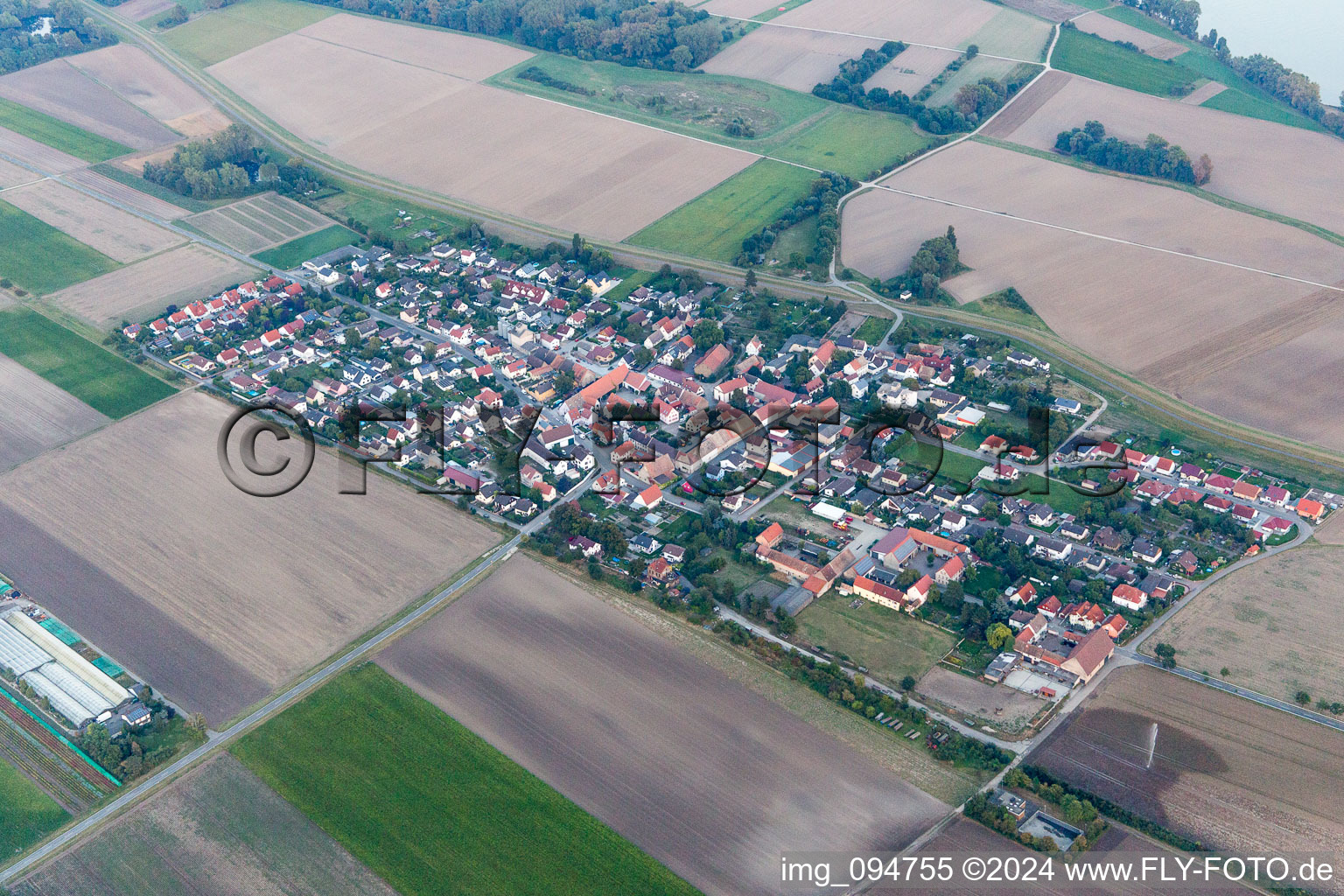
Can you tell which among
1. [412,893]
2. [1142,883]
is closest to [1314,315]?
[1142,883]

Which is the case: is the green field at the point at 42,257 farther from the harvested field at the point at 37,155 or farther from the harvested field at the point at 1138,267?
the harvested field at the point at 1138,267

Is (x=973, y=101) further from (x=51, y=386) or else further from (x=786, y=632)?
(x=51, y=386)

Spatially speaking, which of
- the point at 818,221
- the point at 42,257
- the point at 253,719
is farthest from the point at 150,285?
the point at 818,221

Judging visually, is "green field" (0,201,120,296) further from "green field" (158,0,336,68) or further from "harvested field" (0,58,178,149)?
"green field" (158,0,336,68)

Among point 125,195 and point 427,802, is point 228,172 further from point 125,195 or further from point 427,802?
point 427,802

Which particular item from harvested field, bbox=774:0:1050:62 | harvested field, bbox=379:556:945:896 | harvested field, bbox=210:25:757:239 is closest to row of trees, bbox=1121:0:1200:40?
harvested field, bbox=774:0:1050:62
